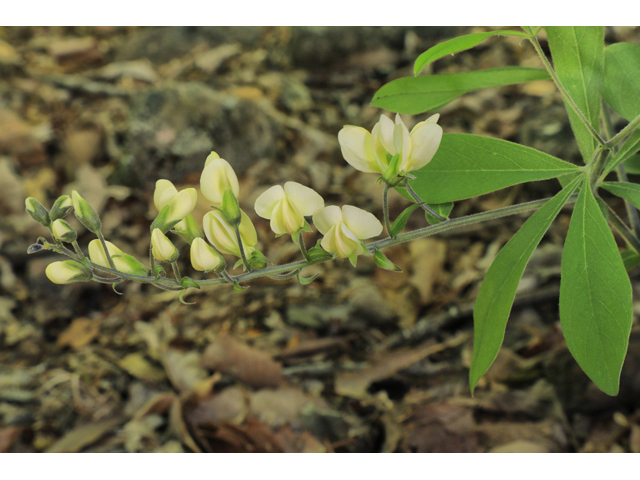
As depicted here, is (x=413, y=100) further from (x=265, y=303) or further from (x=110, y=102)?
(x=110, y=102)

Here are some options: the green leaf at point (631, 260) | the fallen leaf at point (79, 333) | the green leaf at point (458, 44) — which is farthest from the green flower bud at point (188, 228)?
the fallen leaf at point (79, 333)

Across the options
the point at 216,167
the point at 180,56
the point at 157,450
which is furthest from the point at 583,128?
the point at 180,56

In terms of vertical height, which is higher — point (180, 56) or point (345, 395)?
point (180, 56)

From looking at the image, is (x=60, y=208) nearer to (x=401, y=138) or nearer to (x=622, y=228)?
(x=401, y=138)

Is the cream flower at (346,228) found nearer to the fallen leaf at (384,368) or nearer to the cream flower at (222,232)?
the cream flower at (222,232)

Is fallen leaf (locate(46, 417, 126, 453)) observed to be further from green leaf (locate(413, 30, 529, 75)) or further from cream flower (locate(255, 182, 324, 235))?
green leaf (locate(413, 30, 529, 75))
